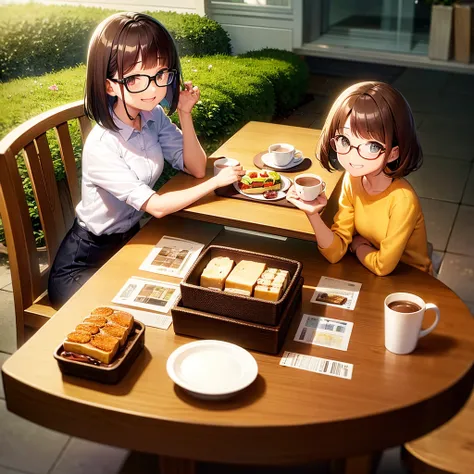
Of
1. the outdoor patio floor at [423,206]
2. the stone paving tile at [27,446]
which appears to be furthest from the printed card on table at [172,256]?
the stone paving tile at [27,446]

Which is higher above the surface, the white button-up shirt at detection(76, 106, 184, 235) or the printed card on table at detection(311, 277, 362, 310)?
the white button-up shirt at detection(76, 106, 184, 235)

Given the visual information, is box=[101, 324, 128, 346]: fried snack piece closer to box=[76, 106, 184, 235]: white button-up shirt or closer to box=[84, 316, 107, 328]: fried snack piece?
box=[84, 316, 107, 328]: fried snack piece

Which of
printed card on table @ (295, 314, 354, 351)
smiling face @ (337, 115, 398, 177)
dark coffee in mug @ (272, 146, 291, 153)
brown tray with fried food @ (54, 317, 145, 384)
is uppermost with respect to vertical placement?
smiling face @ (337, 115, 398, 177)

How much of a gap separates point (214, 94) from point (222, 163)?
2141 mm

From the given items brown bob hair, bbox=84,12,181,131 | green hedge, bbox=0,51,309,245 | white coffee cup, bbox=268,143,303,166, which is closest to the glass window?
green hedge, bbox=0,51,309,245

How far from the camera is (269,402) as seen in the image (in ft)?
5.09

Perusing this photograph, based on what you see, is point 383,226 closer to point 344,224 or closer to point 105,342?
point 344,224

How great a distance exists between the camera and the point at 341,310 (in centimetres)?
189

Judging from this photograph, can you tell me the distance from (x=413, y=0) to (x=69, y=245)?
6147 millimetres

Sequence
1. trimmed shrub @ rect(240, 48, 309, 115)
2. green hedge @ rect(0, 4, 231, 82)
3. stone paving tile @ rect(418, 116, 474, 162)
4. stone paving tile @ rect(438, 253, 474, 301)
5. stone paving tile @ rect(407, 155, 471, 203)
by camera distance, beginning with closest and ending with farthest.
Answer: stone paving tile @ rect(438, 253, 474, 301) → stone paving tile @ rect(407, 155, 471, 203) → stone paving tile @ rect(418, 116, 474, 162) → trimmed shrub @ rect(240, 48, 309, 115) → green hedge @ rect(0, 4, 231, 82)

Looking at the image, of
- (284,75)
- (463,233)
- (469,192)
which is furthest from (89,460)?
(284,75)

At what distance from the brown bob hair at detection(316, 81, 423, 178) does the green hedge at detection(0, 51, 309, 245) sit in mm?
2100

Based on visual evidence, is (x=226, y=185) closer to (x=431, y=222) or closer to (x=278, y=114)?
(x=431, y=222)

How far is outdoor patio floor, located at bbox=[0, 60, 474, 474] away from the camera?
2396 mm
